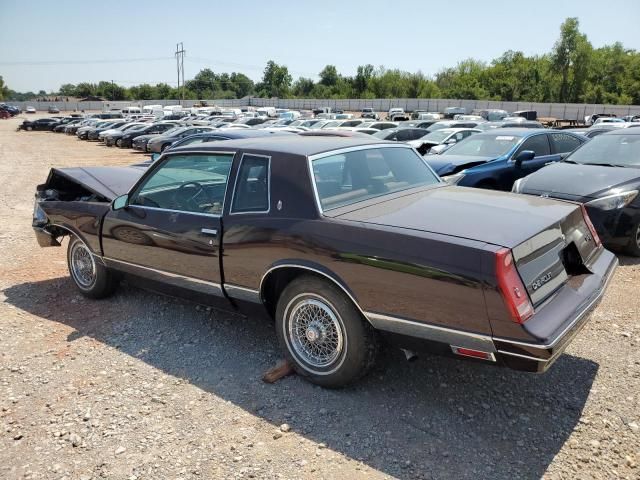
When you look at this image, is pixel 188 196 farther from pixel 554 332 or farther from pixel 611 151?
pixel 611 151

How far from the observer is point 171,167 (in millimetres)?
4309

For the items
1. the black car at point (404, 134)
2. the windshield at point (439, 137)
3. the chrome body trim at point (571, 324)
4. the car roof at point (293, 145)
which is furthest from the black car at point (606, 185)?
the black car at point (404, 134)

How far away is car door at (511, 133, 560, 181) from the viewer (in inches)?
324

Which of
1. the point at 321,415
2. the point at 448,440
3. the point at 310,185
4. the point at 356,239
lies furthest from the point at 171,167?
the point at 448,440

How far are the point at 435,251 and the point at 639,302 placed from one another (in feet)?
10.4

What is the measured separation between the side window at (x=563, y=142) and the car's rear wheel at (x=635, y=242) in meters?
3.71

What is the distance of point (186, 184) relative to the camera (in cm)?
447

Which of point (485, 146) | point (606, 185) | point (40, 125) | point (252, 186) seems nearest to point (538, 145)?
point (485, 146)

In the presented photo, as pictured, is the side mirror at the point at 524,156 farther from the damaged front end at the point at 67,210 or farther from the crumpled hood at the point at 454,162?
the damaged front end at the point at 67,210

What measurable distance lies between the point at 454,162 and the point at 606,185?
118 inches

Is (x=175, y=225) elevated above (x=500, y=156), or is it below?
below

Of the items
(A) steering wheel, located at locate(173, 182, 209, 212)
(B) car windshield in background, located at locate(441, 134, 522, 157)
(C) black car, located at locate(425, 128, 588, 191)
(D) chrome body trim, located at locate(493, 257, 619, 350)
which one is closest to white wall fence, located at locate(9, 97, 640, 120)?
(C) black car, located at locate(425, 128, 588, 191)

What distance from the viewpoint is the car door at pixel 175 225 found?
3.79 metres

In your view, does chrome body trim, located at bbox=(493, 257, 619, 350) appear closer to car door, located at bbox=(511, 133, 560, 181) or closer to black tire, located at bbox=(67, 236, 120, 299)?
black tire, located at bbox=(67, 236, 120, 299)
